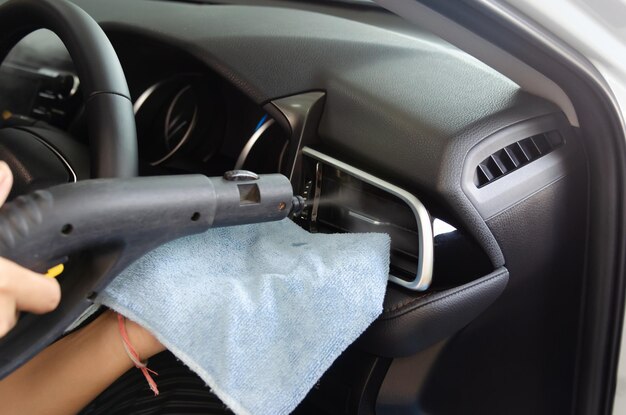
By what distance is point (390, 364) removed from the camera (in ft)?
2.82

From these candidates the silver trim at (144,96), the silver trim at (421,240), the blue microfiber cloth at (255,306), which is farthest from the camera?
the silver trim at (144,96)

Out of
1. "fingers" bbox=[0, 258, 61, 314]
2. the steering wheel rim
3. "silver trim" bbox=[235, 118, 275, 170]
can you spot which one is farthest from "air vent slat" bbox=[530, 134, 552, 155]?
"fingers" bbox=[0, 258, 61, 314]

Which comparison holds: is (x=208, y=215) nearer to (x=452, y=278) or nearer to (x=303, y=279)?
(x=303, y=279)

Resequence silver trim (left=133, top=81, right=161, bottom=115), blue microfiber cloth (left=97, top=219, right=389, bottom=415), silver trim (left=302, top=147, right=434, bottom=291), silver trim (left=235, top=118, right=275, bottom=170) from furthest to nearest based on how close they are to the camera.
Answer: silver trim (left=133, top=81, right=161, bottom=115) < silver trim (left=235, top=118, right=275, bottom=170) < silver trim (left=302, top=147, right=434, bottom=291) < blue microfiber cloth (left=97, top=219, right=389, bottom=415)

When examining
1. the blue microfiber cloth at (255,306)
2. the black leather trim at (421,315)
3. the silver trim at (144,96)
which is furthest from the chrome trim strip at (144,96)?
the black leather trim at (421,315)

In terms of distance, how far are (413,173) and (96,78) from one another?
0.37 meters

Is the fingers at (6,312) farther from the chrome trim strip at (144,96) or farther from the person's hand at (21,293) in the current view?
the chrome trim strip at (144,96)

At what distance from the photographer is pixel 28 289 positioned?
1.61 feet

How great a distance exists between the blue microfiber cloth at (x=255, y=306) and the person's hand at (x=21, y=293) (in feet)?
0.41

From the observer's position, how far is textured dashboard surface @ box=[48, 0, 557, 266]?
0.78m

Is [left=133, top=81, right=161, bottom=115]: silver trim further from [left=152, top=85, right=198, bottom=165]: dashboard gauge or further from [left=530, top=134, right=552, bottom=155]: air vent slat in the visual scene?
[left=530, top=134, right=552, bottom=155]: air vent slat

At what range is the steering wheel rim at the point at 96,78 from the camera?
2.11ft

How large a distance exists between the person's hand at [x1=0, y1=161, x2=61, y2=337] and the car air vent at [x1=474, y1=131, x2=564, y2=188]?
49 centimetres

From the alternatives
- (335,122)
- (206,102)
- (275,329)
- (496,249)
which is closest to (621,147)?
(496,249)
